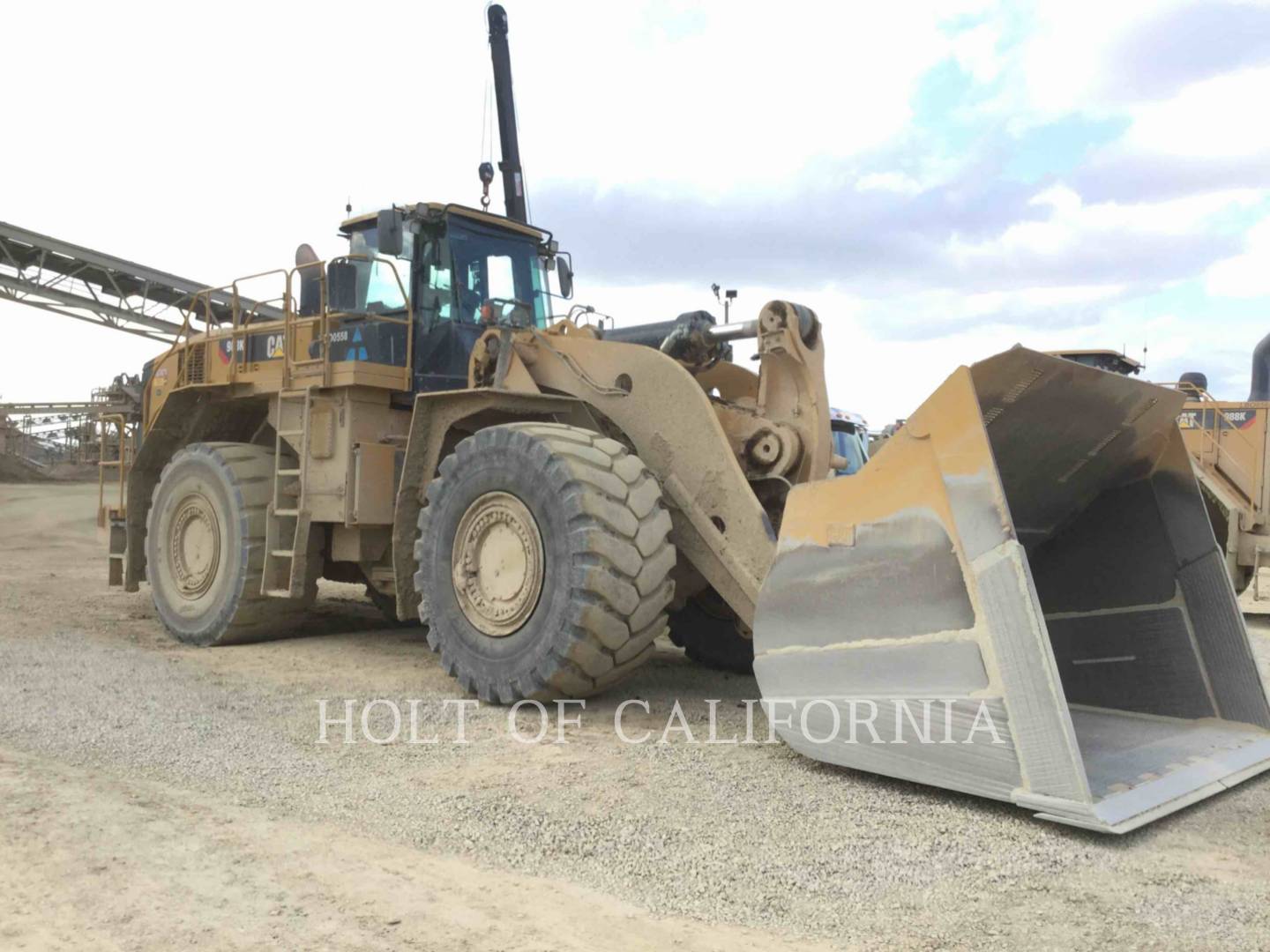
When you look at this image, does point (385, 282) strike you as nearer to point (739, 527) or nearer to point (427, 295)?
point (427, 295)

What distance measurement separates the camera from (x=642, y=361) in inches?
224

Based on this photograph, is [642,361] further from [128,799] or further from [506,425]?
[128,799]

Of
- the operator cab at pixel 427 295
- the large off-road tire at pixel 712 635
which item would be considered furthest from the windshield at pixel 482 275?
the large off-road tire at pixel 712 635

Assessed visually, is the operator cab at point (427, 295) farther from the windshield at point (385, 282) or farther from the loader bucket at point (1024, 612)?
the loader bucket at point (1024, 612)

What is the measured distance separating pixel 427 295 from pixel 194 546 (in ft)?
8.72

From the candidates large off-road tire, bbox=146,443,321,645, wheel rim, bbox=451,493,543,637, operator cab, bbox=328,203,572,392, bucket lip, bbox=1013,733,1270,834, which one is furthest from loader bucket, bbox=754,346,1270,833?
large off-road tire, bbox=146,443,321,645

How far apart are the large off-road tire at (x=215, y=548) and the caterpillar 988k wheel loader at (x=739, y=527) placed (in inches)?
1.0

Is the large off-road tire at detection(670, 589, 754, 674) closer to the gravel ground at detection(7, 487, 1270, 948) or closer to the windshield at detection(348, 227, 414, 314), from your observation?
the gravel ground at detection(7, 487, 1270, 948)

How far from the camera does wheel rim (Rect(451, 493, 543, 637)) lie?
17.2 ft

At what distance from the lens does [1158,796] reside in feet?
12.3

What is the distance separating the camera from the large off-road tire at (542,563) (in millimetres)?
A: 4898

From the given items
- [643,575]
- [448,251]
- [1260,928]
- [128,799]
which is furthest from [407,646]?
[1260,928]

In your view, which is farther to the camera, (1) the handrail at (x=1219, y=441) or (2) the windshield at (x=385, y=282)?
(1) the handrail at (x=1219, y=441)

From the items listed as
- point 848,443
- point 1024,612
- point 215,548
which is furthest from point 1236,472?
point 215,548
